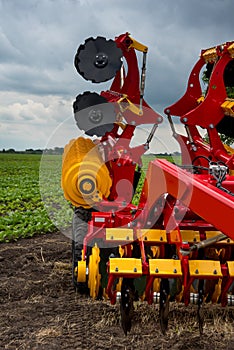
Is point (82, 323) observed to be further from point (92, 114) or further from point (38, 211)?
point (38, 211)

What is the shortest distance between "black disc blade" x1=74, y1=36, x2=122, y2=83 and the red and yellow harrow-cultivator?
1 centimetres

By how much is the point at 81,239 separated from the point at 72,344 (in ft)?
5.32

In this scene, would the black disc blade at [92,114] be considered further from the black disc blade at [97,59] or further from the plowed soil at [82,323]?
the plowed soil at [82,323]

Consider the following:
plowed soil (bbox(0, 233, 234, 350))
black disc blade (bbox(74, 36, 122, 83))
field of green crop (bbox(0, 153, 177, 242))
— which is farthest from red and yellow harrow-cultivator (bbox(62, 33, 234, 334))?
field of green crop (bbox(0, 153, 177, 242))

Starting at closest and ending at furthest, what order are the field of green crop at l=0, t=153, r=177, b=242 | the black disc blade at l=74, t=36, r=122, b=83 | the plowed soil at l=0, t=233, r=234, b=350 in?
Result: the plowed soil at l=0, t=233, r=234, b=350
the black disc blade at l=74, t=36, r=122, b=83
the field of green crop at l=0, t=153, r=177, b=242

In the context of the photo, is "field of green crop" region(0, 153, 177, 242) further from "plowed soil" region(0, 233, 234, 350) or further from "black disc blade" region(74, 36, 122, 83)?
"plowed soil" region(0, 233, 234, 350)

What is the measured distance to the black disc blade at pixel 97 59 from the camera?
545 cm

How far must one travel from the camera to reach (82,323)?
4.71 m

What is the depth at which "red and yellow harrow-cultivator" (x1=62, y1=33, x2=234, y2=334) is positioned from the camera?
416 cm

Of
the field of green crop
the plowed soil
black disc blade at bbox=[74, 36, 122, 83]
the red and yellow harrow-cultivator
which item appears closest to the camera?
the red and yellow harrow-cultivator

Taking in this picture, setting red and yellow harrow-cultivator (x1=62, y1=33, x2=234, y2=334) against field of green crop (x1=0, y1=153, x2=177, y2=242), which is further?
field of green crop (x1=0, y1=153, x2=177, y2=242)

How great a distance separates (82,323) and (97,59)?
108 inches

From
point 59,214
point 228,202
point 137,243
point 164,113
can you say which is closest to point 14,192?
point 59,214

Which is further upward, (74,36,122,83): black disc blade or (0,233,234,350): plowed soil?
(74,36,122,83): black disc blade
